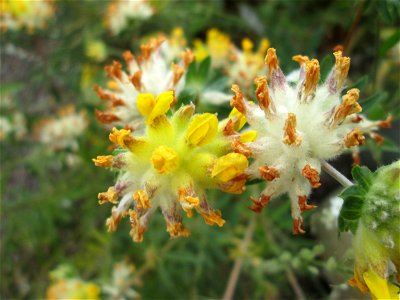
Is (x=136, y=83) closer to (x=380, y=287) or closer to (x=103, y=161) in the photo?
(x=103, y=161)

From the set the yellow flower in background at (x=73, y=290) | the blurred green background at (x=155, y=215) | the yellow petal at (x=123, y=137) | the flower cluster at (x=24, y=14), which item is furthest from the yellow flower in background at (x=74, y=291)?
the flower cluster at (x=24, y=14)

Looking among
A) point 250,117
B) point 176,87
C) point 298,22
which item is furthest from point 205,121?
point 298,22

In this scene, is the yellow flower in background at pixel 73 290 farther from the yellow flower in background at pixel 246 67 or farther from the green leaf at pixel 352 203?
the green leaf at pixel 352 203

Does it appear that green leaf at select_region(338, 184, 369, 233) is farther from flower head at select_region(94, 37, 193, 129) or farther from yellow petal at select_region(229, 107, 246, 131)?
flower head at select_region(94, 37, 193, 129)

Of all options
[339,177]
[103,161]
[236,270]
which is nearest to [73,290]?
[236,270]

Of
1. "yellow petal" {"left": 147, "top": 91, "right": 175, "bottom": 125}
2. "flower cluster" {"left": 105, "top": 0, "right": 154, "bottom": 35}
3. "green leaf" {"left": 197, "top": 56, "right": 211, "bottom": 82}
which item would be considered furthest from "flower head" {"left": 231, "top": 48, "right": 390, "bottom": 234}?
"flower cluster" {"left": 105, "top": 0, "right": 154, "bottom": 35}

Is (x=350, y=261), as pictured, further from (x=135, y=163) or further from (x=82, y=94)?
(x=82, y=94)
